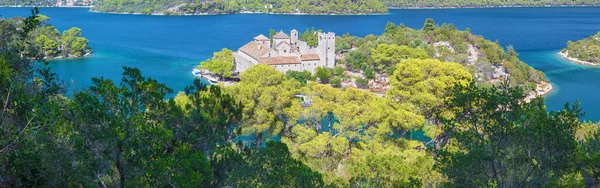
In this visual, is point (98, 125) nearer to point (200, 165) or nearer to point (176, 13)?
point (200, 165)

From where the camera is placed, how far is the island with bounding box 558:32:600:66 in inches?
2388

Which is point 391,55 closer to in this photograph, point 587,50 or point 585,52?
point 585,52

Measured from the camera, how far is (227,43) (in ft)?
249

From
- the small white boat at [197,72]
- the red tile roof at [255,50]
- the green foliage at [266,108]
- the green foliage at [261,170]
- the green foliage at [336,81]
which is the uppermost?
the green foliage at [261,170]

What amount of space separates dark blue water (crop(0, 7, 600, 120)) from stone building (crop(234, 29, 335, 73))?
6.38m

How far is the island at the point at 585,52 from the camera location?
60.7 m

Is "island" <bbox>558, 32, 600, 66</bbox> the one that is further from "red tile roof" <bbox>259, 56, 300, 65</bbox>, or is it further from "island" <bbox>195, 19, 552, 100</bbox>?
"red tile roof" <bbox>259, 56, 300, 65</bbox>

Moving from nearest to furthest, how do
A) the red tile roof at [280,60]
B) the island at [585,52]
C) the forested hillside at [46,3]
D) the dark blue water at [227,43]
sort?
1. the red tile roof at [280,60]
2. the dark blue water at [227,43]
3. the island at [585,52]
4. the forested hillside at [46,3]

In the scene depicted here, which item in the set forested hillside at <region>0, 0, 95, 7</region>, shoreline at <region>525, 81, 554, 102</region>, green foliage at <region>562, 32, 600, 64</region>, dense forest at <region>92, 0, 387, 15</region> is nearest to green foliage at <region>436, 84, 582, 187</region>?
shoreline at <region>525, 81, 554, 102</region>

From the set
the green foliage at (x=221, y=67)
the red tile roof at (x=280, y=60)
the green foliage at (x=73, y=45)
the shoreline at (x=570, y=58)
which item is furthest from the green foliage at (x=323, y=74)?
the shoreline at (x=570, y=58)

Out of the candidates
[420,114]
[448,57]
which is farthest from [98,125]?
[448,57]

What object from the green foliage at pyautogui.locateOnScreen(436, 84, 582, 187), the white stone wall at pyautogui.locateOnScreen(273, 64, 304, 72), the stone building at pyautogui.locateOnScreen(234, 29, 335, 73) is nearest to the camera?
the green foliage at pyautogui.locateOnScreen(436, 84, 582, 187)

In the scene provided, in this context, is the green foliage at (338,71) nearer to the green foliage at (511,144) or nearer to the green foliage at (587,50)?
the green foliage at (587,50)

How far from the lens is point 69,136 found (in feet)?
29.1
